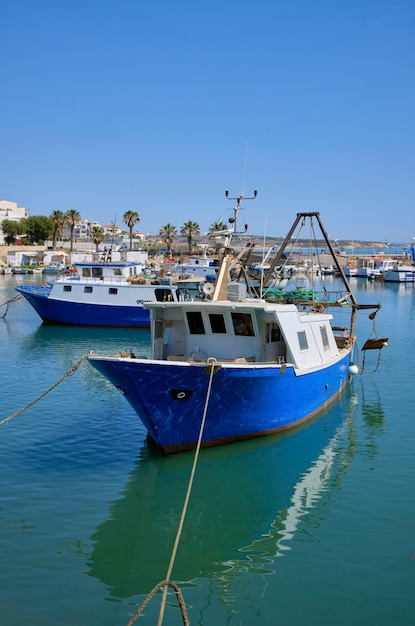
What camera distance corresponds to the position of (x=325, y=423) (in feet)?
68.2

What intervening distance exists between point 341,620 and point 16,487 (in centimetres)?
806

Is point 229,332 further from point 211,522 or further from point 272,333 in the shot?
point 211,522

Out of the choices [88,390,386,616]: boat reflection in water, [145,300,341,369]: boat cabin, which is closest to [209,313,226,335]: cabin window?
[145,300,341,369]: boat cabin

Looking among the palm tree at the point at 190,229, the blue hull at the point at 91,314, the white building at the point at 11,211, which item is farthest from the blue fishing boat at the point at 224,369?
the white building at the point at 11,211

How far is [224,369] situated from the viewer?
49.1ft

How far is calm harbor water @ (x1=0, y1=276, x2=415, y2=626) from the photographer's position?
9.74m

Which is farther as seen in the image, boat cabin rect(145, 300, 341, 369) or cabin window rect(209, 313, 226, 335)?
cabin window rect(209, 313, 226, 335)

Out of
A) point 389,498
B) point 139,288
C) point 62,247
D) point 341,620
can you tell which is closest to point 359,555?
point 341,620

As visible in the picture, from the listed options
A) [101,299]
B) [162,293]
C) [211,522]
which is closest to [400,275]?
[162,293]

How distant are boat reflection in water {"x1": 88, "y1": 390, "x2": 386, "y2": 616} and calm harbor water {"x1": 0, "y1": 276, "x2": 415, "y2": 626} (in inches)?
1.6

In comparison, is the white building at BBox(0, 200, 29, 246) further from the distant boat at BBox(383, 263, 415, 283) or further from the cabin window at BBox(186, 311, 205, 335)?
the cabin window at BBox(186, 311, 205, 335)

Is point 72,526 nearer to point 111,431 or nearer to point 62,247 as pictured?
point 111,431

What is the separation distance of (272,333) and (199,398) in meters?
3.92

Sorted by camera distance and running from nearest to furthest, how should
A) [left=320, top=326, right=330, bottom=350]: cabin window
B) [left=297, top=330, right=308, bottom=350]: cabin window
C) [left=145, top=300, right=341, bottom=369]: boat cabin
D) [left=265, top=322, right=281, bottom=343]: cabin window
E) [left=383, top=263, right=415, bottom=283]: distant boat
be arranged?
[left=145, top=300, right=341, bottom=369]: boat cabin < [left=265, top=322, right=281, bottom=343]: cabin window < [left=297, top=330, right=308, bottom=350]: cabin window < [left=320, top=326, right=330, bottom=350]: cabin window < [left=383, top=263, right=415, bottom=283]: distant boat
